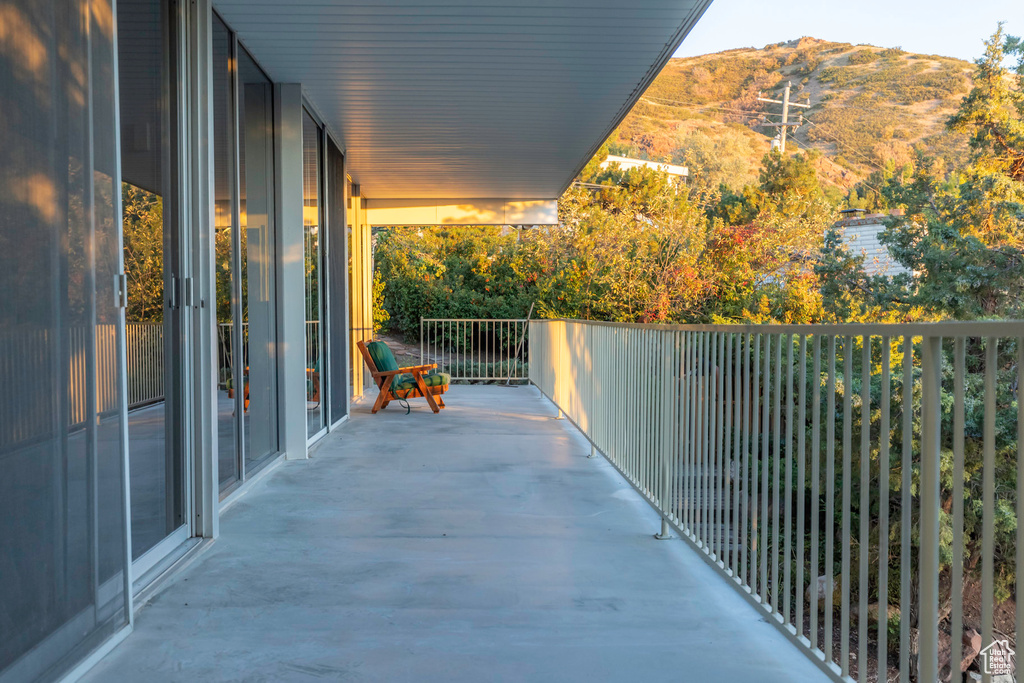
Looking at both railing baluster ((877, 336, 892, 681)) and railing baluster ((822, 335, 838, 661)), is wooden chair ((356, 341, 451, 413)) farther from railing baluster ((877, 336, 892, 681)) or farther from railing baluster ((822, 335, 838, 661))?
railing baluster ((877, 336, 892, 681))

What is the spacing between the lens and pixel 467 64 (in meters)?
5.01

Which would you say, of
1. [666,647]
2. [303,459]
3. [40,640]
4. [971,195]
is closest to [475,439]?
[303,459]

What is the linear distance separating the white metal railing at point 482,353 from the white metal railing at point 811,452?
8098 mm

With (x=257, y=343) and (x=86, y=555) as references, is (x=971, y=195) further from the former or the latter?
(x=86, y=555)

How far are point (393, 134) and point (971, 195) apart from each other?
9.26 m

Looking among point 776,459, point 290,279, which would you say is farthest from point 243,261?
point 776,459

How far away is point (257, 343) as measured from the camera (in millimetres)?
4645

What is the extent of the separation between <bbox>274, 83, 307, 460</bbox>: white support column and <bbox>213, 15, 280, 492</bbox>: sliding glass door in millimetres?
79

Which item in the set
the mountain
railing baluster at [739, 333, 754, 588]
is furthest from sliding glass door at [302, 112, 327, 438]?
the mountain

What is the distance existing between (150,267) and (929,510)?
2572 mm

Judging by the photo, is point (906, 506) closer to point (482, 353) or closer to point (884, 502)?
point (884, 502)

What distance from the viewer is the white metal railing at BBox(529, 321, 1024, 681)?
143cm

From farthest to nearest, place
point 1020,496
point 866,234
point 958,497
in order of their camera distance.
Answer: point 866,234 → point 958,497 → point 1020,496

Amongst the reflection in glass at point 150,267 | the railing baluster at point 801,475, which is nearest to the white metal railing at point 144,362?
the reflection in glass at point 150,267
